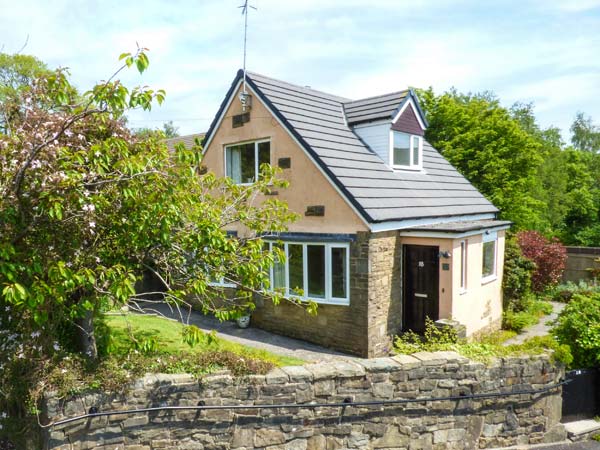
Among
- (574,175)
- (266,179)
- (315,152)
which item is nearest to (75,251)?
(266,179)

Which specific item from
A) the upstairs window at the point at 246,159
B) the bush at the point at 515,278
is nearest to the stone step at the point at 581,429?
the bush at the point at 515,278

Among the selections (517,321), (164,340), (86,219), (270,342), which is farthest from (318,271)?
(517,321)

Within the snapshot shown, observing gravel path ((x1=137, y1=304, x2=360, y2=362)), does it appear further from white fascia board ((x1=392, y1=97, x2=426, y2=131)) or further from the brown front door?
white fascia board ((x1=392, y1=97, x2=426, y2=131))

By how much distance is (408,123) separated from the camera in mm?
14375

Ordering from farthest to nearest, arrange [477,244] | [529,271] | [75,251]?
[529,271], [477,244], [75,251]

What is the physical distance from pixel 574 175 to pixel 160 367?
42.4 metres

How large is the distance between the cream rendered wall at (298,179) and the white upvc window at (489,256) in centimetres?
526

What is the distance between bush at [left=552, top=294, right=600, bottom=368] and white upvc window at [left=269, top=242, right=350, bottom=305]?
193 inches

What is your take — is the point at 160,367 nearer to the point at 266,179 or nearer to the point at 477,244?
the point at 266,179

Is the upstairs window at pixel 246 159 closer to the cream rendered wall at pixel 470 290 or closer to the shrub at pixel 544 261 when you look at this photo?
the cream rendered wall at pixel 470 290

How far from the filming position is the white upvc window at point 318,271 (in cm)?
1153

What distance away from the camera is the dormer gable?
45.5ft

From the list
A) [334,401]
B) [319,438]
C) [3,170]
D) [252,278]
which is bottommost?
[319,438]

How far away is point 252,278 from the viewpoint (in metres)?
7.17
